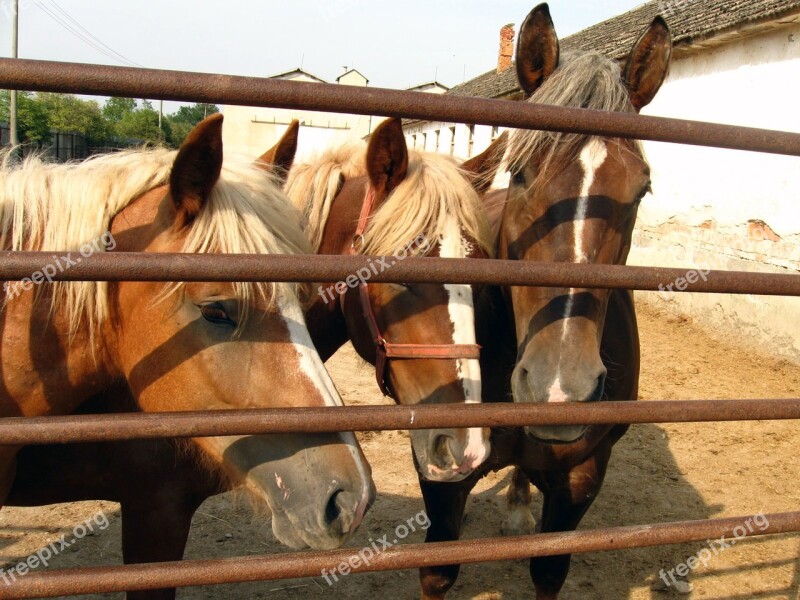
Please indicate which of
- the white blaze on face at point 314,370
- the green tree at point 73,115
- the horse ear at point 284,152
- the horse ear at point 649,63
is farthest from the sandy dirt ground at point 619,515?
the green tree at point 73,115

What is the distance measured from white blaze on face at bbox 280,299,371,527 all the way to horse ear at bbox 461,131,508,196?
127 cm

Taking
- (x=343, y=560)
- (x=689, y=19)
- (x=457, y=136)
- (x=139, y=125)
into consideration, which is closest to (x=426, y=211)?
(x=343, y=560)

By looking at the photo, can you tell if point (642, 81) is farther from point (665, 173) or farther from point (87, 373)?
point (665, 173)

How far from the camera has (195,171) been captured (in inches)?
64.6

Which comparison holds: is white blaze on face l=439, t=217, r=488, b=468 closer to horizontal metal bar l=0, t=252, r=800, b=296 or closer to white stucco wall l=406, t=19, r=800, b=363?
horizontal metal bar l=0, t=252, r=800, b=296

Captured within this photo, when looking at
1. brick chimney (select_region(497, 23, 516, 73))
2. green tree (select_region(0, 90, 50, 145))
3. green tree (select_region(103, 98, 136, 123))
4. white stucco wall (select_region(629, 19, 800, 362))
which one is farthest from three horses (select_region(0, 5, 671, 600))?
green tree (select_region(103, 98, 136, 123))

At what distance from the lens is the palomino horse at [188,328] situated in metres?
1.53

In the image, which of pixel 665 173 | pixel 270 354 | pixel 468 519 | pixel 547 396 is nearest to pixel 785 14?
pixel 665 173

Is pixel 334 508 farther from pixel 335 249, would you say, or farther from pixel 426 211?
pixel 335 249

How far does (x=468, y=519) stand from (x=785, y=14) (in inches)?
290

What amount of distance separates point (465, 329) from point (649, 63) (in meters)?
1.32

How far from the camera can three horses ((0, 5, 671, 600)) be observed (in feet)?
5.29

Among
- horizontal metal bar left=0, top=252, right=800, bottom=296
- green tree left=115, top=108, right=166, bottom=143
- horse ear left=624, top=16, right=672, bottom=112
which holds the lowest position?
horizontal metal bar left=0, top=252, right=800, bottom=296

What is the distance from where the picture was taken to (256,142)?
106 ft
